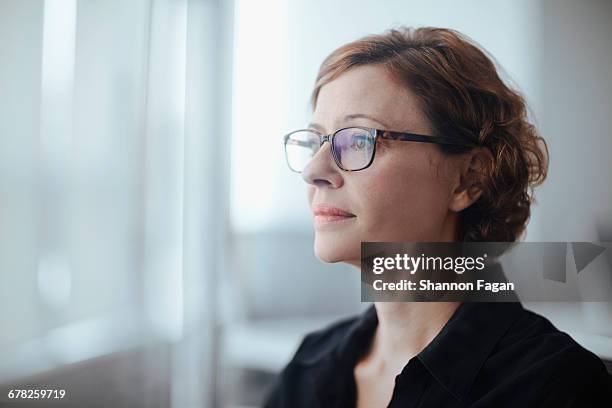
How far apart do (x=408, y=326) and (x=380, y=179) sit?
0.27 meters

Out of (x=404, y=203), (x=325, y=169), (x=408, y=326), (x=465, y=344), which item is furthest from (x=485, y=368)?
(x=325, y=169)

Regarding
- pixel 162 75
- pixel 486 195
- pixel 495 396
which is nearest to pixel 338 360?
pixel 495 396

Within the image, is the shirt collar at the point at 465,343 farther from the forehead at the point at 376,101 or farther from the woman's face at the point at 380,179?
the forehead at the point at 376,101

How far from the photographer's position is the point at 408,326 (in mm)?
1020

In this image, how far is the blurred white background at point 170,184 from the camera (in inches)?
47.8

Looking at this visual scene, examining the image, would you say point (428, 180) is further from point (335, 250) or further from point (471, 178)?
point (335, 250)

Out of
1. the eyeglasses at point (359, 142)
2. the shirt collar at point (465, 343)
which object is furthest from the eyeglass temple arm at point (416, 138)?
the shirt collar at point (465, 343)

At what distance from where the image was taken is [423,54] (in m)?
0.97

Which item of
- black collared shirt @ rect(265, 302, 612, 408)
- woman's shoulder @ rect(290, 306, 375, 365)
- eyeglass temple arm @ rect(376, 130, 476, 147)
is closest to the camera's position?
black collared shirt @ rect(265, 302, 612, 408)

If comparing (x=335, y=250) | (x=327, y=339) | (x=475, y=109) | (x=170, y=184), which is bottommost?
(x=327, y=339)

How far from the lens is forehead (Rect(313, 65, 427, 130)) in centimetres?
96

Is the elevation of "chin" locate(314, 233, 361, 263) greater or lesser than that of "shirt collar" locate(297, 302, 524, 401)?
greater

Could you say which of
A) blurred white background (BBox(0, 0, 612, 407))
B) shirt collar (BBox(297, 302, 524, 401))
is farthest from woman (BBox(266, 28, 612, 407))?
blurred white background (BBox(0, 0, 612, 407))

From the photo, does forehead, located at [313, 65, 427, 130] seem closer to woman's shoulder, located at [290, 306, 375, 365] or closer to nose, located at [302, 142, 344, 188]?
nose, located at [302, 142, 344, 188]
